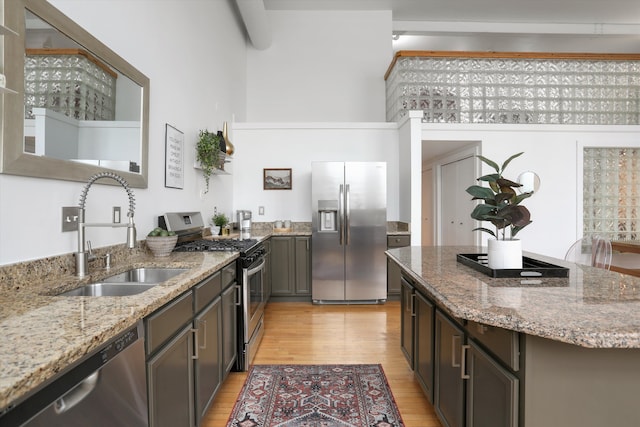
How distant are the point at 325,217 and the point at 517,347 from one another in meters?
3.28

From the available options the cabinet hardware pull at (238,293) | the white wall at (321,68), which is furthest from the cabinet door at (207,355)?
the white wall at (321,68)

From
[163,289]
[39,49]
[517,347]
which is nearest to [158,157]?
[39,49]

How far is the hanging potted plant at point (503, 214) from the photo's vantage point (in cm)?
152

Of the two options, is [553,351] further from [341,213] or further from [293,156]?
[293,156]

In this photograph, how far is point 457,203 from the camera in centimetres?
540

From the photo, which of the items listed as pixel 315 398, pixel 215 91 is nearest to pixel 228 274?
pixel 315 398

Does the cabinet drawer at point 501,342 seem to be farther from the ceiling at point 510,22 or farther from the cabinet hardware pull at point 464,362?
the ceiling at point 510,22

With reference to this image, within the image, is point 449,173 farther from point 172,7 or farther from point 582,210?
point 172,7

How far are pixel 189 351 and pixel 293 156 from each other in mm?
3708

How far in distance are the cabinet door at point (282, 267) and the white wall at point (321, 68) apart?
7.50 feet

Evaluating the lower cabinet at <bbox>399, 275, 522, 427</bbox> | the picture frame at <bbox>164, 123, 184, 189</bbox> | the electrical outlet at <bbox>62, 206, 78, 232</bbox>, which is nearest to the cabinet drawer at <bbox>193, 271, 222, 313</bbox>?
the electrical outlet at <bbox>62, 206, 78, 232</bbox>

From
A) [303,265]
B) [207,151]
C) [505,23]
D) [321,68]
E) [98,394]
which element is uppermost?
[505,23]

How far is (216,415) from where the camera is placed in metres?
2.02

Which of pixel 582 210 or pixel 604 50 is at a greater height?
pixel 604 50
